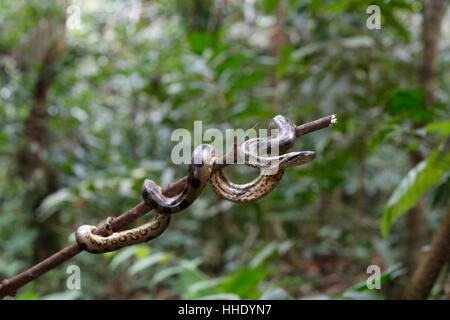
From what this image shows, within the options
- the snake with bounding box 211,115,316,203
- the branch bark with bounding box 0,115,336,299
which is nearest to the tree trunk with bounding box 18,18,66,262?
the branch bark with bounding box 0,115,336,299

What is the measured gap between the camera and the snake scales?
865 mm

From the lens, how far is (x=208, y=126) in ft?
9.87

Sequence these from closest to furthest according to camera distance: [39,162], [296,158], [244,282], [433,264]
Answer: [296,158] → [433,264] → [244,282] → [39,162]

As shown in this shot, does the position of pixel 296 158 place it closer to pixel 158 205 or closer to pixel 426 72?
pixel 158 205

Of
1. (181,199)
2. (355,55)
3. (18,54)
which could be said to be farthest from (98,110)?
(181,199)

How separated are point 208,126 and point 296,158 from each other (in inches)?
86.2

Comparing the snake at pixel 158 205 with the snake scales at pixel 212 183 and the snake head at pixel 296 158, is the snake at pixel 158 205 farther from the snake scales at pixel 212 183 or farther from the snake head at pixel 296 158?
the snake head at pixel 296 158

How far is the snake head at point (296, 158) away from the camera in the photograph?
84 cm

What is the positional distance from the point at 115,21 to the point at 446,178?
4.42 metres

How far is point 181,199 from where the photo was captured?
898mm

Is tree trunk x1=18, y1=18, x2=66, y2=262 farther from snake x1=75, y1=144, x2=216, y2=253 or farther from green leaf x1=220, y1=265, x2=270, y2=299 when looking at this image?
snake x1=75, y1=144, x2=216, y2=253

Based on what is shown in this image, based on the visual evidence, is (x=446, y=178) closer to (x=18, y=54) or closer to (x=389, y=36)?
(x=389, y=36)

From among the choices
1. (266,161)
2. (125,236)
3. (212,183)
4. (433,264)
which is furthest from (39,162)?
(433,264)

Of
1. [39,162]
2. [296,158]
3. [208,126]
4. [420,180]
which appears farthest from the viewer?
[39,162]
